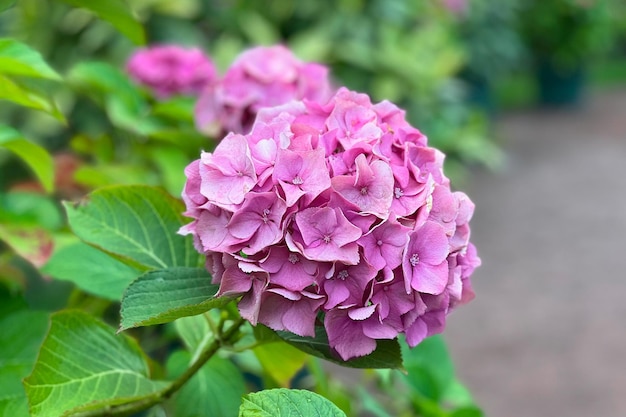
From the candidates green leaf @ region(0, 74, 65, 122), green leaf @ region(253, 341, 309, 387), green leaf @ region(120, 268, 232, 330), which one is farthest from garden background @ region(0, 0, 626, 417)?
green leaf @ region(120, 268, 232, 330)

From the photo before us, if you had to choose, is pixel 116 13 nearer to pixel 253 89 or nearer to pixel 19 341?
pixel 253 89

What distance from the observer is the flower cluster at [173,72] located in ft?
4.34

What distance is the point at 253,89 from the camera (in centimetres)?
106

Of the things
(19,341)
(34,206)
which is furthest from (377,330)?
(34,206)

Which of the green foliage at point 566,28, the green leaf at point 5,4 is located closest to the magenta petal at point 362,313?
the green leaf at point 5,4

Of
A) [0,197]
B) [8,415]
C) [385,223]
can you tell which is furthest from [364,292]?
[0,197]

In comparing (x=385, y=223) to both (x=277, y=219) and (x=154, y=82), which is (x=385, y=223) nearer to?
(x=277, y=219)

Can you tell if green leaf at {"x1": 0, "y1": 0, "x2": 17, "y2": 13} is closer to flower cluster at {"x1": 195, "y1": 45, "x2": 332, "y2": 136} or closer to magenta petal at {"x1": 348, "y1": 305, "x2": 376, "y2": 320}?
flower cluster at {"x1": 195, "y1": 45, "x2": 332, "y2": 136}

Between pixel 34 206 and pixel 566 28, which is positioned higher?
pixel 34 206

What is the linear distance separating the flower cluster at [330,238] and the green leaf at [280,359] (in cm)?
18

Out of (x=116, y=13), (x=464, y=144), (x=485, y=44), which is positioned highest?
(x=116, y=13)

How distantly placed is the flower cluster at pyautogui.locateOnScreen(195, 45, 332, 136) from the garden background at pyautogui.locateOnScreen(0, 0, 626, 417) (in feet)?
0.33

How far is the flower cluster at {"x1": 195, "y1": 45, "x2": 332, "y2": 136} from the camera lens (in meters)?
1.05

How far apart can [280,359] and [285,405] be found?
244mm
